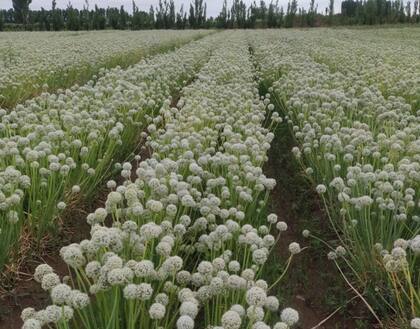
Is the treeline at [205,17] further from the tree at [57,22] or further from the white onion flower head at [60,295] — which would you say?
the white onion flower head at [60,295]

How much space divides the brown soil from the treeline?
53.5 m

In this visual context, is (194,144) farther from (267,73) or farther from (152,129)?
(267,73)

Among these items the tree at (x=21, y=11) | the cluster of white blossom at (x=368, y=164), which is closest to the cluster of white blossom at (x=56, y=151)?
the cluster of white blossom at (x=368, y=164)

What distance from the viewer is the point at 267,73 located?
11539mm

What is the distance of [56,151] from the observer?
5.29 m

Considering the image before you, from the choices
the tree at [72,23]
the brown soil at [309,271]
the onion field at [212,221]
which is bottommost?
the brown soil at [309,271]

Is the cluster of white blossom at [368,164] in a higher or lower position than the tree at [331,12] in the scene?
lower

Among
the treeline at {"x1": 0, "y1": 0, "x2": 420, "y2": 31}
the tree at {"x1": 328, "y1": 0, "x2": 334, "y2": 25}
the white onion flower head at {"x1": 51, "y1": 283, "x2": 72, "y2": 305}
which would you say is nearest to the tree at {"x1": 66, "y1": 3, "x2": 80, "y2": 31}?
the treeline at {"x1": 0, "y1": 0, "x2": 420, "y2": 31}

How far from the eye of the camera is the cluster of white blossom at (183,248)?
8.45 feet

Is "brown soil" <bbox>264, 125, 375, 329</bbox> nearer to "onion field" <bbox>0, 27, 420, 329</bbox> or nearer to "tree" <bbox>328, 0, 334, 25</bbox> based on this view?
"onion field" <bbox>0, 27, 420, 329</bbox>

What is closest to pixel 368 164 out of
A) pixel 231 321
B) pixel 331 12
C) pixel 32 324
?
pixel 231 321

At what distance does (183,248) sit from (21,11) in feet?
218

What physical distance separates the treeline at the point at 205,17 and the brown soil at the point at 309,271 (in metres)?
53.5

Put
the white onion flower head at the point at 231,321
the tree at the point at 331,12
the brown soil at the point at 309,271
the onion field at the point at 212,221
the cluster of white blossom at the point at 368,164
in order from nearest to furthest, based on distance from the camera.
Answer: the white onion flower head at the point at 231,321 < the onion field at the point at 212,221 < the cluster of white blossom at the point at 368,164 < the brown soil at the point at 309,271 < the tree at the point at 331,12
